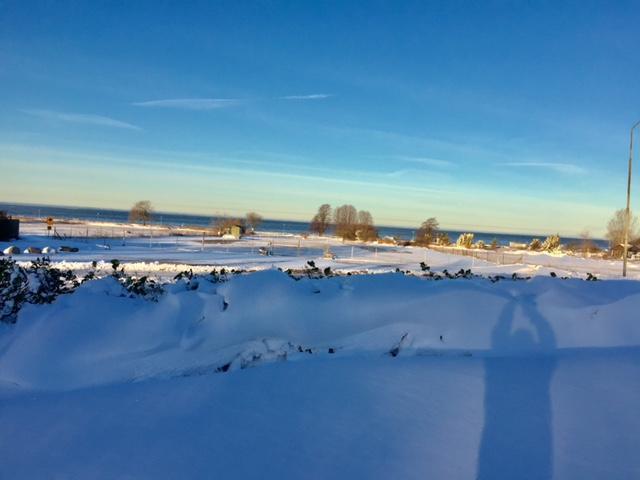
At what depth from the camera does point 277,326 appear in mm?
5109

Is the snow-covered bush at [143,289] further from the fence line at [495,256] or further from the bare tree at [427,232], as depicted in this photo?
the bare tree at [427,232]

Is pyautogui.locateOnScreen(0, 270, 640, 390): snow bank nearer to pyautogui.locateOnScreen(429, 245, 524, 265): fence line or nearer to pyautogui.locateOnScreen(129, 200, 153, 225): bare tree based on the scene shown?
pyautogui.locateOnScreen(429, 245, 524, 265): fence line

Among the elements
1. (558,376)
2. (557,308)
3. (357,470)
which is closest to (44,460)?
(357,470)

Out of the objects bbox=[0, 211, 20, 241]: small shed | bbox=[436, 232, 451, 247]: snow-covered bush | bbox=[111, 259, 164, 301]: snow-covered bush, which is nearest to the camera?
bbox=[111, 259, 164, 301]: snow-covered bush

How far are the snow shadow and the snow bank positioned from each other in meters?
0.04

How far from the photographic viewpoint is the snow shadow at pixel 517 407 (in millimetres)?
3133

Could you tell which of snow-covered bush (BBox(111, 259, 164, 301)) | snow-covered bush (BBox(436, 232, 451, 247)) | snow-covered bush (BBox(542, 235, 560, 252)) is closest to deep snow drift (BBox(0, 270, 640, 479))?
snow-covered bush (BBox(111, 259, 164, 301))

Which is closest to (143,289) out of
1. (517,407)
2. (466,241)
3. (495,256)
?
(517,407)

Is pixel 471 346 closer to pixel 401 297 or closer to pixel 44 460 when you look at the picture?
pixel 401 297

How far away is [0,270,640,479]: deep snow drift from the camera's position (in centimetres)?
312

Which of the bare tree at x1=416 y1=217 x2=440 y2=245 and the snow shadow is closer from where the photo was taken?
the snow shadow

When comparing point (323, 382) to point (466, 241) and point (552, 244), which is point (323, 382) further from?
point (552, 244)

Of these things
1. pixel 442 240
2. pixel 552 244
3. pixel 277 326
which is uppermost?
pixel 552 244

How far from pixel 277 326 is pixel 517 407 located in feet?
7.91
